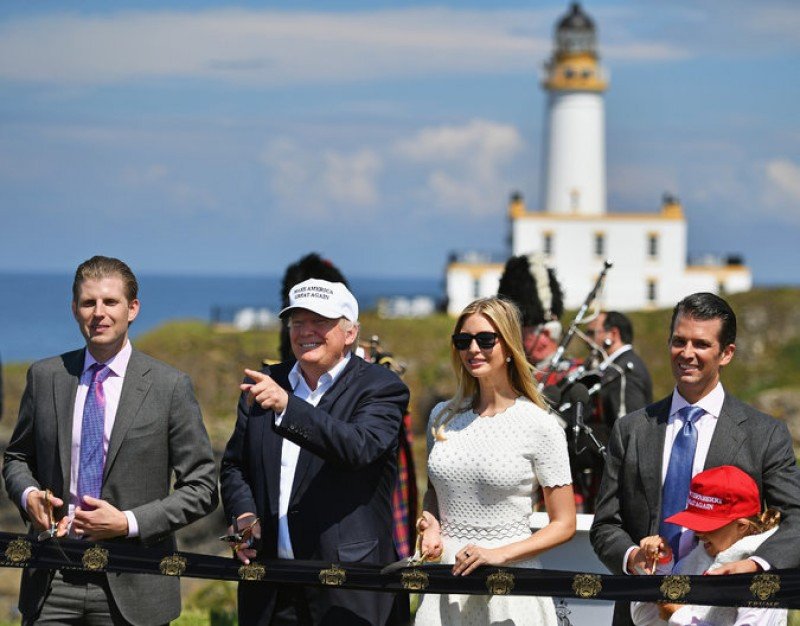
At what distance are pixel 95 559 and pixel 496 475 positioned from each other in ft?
5.42

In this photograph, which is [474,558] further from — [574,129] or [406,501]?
[574,129]

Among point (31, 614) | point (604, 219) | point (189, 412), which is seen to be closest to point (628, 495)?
point (189, 412)

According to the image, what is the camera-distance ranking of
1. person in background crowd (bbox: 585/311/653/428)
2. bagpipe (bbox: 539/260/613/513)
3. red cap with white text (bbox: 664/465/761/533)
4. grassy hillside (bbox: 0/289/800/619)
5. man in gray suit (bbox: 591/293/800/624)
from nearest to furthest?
red cap with white text (bbox: 664/465/761/533) < man in gray suit (bbox: 591/293/800/624) < bagpipe (bbox: 539/260/613/513) < person in background crowd (bbox: 585/311/653/428) < grassy hillside (bbox: 0/289/800/619)

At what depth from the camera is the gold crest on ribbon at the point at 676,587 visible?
542cm

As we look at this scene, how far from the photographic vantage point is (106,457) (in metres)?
6.05

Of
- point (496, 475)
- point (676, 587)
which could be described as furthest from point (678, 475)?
point (496, 475)

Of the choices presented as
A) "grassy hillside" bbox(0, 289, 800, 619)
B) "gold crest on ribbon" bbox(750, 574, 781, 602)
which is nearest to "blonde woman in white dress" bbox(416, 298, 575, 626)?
"gold crest on ribbon" bbox(750, 574, 781, 602)

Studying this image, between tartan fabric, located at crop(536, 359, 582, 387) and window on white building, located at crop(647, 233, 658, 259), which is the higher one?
window on white building, located at crop(647, 233, 658, 259)

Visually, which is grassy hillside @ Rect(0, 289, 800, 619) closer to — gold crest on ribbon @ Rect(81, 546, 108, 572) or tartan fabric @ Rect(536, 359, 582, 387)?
tartan fabric @ Rect(536, 359, 582, 387)

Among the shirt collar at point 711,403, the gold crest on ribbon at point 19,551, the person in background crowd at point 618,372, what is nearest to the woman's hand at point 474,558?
the shirt collar at point 711,403

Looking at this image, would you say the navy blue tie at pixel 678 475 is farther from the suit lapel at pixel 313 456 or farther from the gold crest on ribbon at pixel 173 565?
the gold crest on ribbon at pixel 173 565

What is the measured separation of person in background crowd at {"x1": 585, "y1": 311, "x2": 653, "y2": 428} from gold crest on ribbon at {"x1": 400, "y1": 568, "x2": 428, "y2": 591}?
3756mm

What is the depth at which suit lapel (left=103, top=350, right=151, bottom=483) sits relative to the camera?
6.04 metres

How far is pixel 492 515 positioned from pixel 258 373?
1170mm
